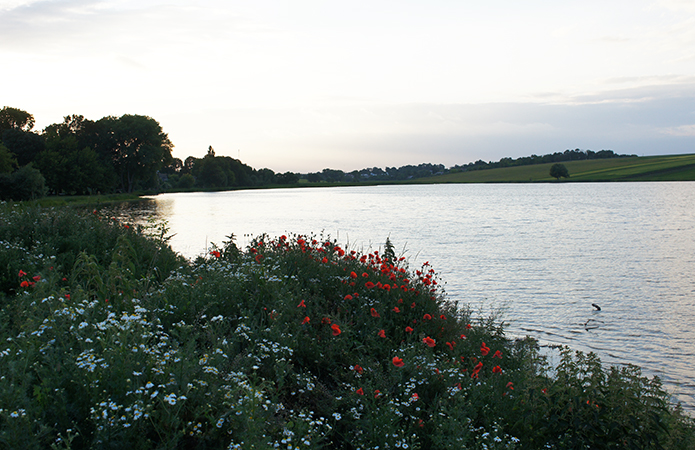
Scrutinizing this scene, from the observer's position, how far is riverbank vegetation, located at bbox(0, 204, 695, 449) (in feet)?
9.61

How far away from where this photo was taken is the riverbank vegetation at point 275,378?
293cm

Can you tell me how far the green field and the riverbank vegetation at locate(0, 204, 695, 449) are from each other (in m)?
122

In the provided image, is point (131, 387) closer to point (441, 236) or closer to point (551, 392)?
point (551, 392)

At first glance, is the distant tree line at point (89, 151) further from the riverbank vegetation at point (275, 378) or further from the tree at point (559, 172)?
the tree at point (559, 172)

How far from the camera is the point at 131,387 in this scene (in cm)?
301

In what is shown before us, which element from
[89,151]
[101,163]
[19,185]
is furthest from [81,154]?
[19,185]

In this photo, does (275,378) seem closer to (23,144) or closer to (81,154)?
(81,154)

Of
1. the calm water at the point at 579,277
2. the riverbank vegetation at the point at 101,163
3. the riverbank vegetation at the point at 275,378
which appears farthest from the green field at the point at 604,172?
the riverbank vegetation at the point at 275,378

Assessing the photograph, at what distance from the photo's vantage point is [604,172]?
12088 cm

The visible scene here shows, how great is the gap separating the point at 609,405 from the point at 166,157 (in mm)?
87323

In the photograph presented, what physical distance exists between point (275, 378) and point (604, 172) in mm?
135547

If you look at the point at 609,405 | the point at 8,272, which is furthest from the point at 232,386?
the point at 8,272

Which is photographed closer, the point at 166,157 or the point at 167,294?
the point at 167,294

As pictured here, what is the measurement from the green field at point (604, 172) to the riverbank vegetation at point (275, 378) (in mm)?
122356
